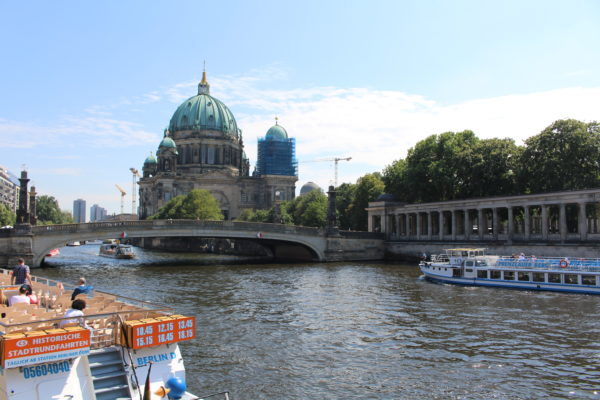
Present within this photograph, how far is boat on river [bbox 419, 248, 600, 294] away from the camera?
39188 millimetres

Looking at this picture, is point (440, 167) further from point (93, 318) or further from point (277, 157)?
point (277, 157)

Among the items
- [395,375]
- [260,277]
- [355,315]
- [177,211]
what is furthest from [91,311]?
[177,211]

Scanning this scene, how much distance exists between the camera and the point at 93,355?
38.2 feet

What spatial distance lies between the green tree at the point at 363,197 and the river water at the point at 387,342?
50240 millimetres

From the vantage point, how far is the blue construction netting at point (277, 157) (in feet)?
537

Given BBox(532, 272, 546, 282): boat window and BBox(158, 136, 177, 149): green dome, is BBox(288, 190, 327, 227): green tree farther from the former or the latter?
BBox(532, 272, 546, 282): boat window

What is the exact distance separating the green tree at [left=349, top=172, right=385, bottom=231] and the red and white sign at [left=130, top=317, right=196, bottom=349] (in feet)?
261

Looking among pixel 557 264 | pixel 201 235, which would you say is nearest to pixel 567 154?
pixel 557 264

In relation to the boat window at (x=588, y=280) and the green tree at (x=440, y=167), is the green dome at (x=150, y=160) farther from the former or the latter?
the boat window at (x=588, y=280)

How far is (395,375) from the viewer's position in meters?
18.4

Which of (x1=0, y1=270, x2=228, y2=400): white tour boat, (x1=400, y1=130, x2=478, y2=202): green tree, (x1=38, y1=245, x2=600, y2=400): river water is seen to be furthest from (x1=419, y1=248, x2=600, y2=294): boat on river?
(x1=0, y1=270, x2=228, y2=400): white tour boat

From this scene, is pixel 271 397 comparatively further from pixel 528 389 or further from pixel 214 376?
pixel 528 389

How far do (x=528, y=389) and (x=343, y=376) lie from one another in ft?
18.6

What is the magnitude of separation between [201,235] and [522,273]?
3661cm
